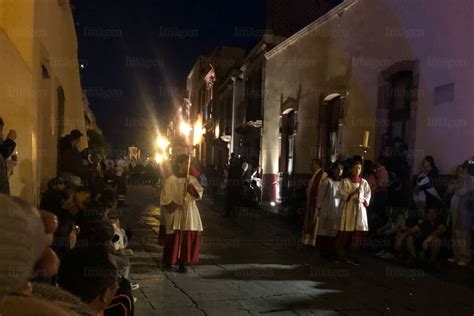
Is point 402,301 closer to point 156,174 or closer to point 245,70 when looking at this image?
point 245,70

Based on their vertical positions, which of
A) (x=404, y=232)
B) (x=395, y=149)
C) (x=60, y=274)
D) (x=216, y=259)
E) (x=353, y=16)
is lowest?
(x=216, y=259)

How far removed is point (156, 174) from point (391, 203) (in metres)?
19.5

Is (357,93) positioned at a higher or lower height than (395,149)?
higher

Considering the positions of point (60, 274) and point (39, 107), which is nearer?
point (60, 274)

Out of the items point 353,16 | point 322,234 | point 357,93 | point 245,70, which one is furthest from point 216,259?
point 245,70

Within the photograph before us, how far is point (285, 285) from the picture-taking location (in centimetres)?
621

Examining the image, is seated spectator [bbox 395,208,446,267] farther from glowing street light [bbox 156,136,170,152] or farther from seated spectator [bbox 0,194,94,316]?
glowing street light [bbox 156,136,170,152]

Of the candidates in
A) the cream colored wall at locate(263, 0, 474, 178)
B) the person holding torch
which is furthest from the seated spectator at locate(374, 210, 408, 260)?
the person holding torch

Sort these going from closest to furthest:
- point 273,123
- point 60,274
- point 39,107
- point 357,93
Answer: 1. point 60,274
2. point 39,107
3. point 357,93
4. point 273,123

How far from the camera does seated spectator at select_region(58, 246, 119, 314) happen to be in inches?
87.3

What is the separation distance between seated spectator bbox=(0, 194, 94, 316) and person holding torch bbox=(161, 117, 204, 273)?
→ 5537 millimetres

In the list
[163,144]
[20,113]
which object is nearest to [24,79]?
[20,113]

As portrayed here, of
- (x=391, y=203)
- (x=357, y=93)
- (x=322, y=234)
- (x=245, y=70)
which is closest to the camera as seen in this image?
(x=322, y=234)

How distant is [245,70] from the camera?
76.0ft
